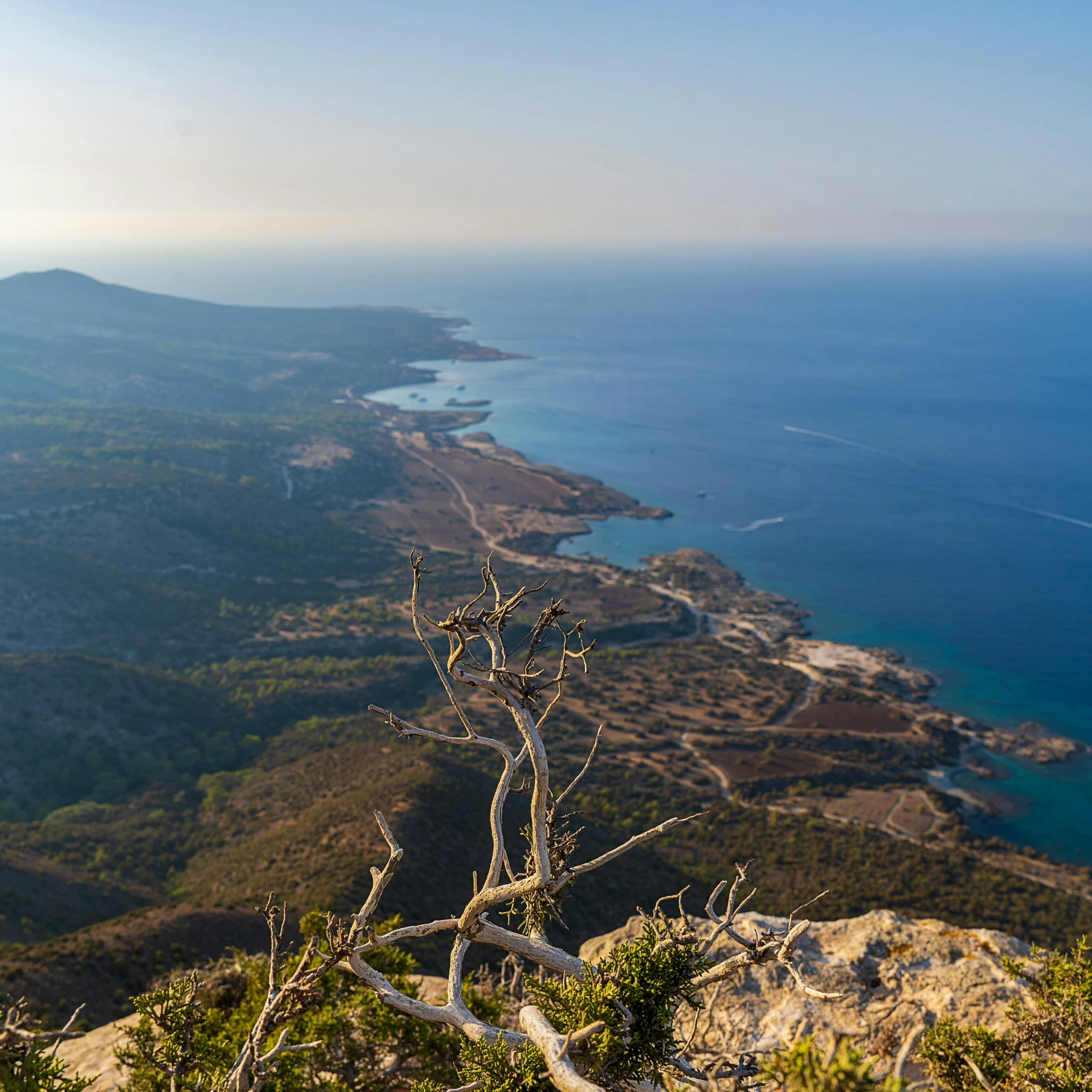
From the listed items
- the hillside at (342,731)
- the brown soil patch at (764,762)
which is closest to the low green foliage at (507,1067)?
the hillside at (342,731)

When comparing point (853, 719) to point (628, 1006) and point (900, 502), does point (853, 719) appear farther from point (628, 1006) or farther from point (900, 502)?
point (900, 502)

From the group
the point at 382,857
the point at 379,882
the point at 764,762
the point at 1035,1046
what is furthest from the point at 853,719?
the point at 379,882

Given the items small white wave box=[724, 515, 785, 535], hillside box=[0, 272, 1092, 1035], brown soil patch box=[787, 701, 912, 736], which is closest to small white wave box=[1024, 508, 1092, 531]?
small white wave box=[724, 515, 785, 535]

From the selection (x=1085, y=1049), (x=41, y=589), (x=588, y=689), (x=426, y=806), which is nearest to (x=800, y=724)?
(x=588, y=689)

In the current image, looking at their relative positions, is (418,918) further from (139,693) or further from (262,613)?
(262,613)

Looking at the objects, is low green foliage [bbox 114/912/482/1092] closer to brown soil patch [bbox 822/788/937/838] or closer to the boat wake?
brown soil patch [bbox 822/788/937/838]

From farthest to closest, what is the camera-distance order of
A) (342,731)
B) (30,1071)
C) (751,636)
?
(751,636), (342,731), (30,1071)

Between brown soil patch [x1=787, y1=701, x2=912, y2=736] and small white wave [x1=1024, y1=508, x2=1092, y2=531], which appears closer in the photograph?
brown soil patch [x1=787, y1=701, x2=912, y2=736]
